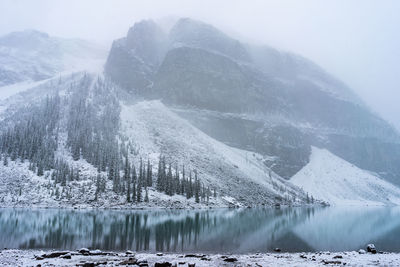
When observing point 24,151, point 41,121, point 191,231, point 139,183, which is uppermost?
point 41,121

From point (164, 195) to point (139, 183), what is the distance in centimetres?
1180

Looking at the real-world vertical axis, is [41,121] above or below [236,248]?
above

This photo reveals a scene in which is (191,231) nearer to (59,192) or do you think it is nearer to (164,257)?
(164,257)

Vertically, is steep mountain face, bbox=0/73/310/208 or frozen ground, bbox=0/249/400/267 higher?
steep mountain face, bbox=0/73/310/208

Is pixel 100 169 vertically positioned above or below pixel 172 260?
above

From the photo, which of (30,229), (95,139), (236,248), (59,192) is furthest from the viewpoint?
(95,139)

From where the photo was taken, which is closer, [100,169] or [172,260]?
[172,260]

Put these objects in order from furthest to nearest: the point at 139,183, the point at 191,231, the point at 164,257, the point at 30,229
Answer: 1. the point at 139,183
2. the point at 191,231
3. the point at 30,229
4. the point at 164,257

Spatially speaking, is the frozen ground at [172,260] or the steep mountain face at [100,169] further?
the steep mountain face at [100,169]

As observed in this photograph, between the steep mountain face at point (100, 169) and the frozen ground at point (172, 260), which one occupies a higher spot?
the steep mountain face at point (100, 169)

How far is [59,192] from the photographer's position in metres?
112

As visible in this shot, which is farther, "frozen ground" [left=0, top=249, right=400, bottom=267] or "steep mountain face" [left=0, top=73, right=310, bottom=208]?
"steep mountain face" [left=0, top=73, right=310, bottom=208]

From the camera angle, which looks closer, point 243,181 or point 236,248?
point 236,248

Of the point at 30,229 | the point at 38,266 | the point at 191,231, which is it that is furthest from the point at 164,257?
the point at 30,229
